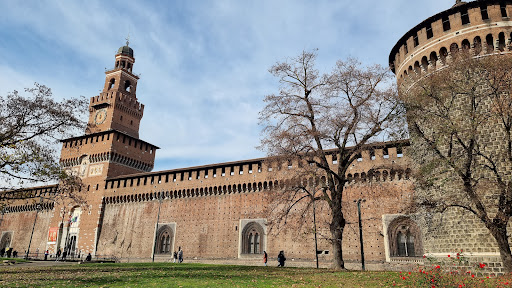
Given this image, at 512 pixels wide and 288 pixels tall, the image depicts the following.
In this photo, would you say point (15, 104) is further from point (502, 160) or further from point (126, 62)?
point (126, 62)

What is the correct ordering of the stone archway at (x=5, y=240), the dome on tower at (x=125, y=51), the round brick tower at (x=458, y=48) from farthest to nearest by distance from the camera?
the dome on tower at (x=125, y=51) → the stone archway at (x=5, y=240) → the round brick tower at (x=458, y=48)

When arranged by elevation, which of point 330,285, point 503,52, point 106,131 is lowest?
point 330,285

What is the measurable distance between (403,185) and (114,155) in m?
30.4

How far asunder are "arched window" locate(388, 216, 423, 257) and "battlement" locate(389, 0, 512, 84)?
9628mm

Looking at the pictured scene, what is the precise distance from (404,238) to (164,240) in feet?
70.8

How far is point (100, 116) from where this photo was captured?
144ft

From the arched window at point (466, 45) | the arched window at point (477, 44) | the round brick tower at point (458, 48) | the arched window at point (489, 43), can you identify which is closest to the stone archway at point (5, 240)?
the round brick tower at point (458, 48)

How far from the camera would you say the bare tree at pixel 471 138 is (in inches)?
537

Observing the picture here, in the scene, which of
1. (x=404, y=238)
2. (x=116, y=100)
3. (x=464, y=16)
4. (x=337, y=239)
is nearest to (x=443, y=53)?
(x=464, y=16)

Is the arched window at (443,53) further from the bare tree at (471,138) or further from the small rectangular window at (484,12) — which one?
the bare tree at (471,138)

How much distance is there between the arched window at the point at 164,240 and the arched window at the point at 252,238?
7.97 meters

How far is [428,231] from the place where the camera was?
60.0ft

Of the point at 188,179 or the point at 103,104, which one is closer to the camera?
the point at 188,179

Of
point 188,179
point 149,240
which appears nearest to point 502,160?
point 188,179
